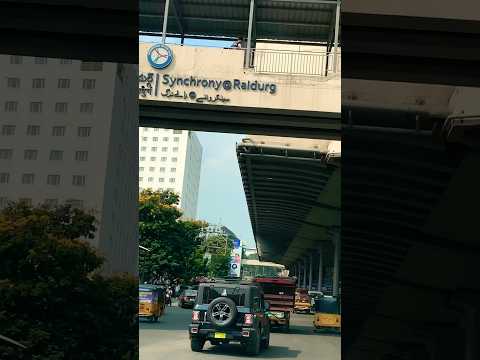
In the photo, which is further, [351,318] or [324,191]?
[351,318]

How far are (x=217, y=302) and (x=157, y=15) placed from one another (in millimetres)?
1656

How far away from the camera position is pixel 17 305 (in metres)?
4.42

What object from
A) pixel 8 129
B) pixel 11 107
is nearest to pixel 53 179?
pixel 8 129

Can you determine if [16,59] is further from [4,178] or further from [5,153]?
[4,178]

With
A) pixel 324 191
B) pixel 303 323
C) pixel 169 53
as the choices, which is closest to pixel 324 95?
pixel 324 191

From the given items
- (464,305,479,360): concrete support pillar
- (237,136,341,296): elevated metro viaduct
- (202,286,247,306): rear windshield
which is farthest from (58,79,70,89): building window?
(464,305,479,360): concrete support pillar

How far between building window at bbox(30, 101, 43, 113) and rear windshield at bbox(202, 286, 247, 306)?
1.96 m

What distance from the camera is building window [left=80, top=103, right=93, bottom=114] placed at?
13.6 ft

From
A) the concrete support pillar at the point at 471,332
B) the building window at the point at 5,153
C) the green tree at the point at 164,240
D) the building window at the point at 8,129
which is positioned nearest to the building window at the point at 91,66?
the building window at the point at 8,129

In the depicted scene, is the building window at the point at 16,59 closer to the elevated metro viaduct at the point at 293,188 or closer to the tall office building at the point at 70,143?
the tall office building at the point at 70,143

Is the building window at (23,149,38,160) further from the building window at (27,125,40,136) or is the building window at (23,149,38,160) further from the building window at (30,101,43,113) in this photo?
the building window at (30,101,43,113)

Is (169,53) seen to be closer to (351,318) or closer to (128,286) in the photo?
(128,286)

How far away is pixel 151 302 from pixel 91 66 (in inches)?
83.4

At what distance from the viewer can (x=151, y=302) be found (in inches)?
130
